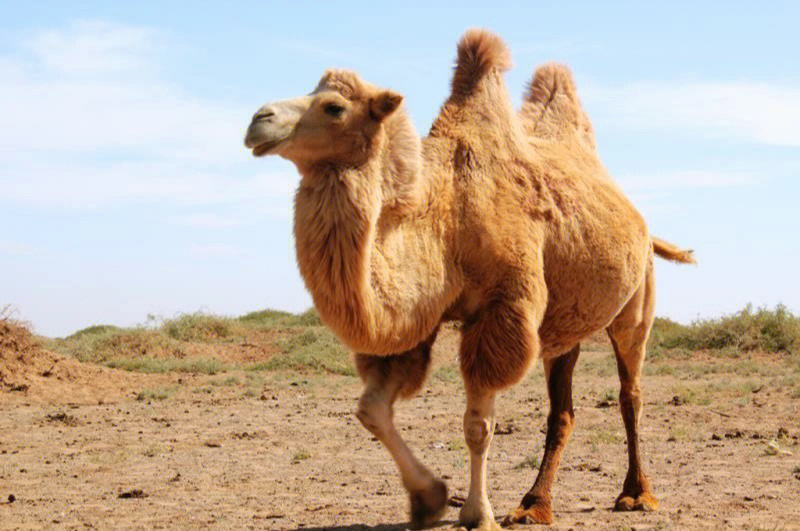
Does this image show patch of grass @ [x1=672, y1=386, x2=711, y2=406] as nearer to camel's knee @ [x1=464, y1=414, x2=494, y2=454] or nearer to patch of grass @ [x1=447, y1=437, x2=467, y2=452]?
patch of grass @ [x1=447, y1=437, x2=467, y2=452]

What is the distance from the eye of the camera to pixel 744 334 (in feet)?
64.2

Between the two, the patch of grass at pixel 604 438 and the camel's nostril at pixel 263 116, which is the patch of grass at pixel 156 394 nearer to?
the patch of grass at pixel 604 438

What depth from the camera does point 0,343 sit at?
1475cm

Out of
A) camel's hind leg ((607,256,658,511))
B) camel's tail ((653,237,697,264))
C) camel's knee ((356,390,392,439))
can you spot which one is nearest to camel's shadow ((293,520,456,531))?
camel's knee ((356,390,392,439))

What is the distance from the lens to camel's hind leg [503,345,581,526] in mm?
6117

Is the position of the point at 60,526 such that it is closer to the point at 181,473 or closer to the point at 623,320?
the point at 181,473

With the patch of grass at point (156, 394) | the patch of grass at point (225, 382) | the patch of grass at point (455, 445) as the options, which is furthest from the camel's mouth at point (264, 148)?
the patch of grass at point (225, 382)

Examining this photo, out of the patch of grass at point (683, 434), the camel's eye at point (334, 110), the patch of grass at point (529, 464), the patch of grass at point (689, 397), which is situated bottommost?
the patch of grass at point (529, 464)

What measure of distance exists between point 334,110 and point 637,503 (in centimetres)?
324

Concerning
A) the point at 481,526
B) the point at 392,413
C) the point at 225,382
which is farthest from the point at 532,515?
the point at 225,382

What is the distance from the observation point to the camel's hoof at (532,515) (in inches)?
239

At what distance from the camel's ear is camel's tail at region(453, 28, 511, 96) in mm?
1081

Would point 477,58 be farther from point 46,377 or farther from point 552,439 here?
point 46,377

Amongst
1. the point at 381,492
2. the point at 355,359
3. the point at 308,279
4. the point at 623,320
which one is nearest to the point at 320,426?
the point at 381,492
